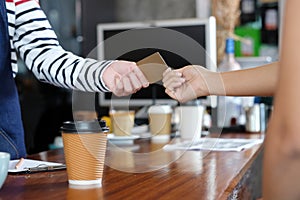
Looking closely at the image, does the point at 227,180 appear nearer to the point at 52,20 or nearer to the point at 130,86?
the point at 130,86

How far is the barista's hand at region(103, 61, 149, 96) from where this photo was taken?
4.53ft

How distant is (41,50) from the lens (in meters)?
1.68

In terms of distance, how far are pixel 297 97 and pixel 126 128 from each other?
1.65 m

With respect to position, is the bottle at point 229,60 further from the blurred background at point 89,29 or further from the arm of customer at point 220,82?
the arm of customer at point 220,82

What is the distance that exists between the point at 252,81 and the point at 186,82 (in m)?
0.32

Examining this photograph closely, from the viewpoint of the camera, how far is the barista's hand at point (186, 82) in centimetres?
145

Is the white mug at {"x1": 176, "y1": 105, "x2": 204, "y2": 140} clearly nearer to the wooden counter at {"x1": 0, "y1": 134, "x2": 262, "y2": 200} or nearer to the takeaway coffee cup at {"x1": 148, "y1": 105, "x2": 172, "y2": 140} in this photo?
the takeaway coffee cup at {"x1": 148, "y1": 105, "x2": 172, "y2": 140}

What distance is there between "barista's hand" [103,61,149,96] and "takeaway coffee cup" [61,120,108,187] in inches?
7.6

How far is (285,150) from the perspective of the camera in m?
0.65

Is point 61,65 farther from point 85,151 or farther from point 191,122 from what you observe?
point 191,122

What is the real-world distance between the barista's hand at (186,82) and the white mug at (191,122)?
28.8 inches

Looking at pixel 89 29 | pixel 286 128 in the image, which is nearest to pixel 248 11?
pixel 89 29

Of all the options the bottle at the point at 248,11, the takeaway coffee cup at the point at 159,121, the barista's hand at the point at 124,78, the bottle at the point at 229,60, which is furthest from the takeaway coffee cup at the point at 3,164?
the bottle at the point at 248,11

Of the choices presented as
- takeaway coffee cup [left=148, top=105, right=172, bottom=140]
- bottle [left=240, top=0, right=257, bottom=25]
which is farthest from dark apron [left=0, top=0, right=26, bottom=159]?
bottle [left=240, top=0, right=257, bottom=25]
